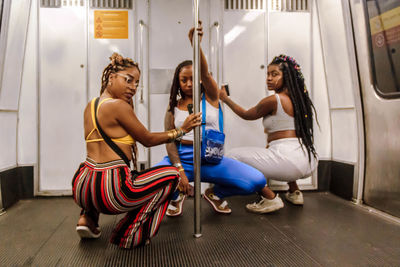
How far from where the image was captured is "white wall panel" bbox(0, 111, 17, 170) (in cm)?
271

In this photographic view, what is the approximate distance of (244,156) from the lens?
8.70ft

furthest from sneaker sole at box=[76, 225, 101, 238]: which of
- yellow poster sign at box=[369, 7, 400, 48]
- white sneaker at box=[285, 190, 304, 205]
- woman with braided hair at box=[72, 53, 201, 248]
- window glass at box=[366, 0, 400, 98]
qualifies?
yellow poster sign at box=[369, 7, 400, 48]

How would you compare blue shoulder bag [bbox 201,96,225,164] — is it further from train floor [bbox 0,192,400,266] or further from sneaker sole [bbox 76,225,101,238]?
sneaker sole [bbox 76,225,101,238]

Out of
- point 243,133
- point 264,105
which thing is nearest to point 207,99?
point 264,105

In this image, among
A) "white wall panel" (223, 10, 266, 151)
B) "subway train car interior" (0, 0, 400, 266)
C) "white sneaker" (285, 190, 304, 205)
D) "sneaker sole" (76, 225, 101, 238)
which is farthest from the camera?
"white wall panel" (223, 10, 266, 151)

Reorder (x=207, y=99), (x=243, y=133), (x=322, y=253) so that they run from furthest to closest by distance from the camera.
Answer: (x=243, y=133) → (x=207, y=99) → (x=322, y=253)

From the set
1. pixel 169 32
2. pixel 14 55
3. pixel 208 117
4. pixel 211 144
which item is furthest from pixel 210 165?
pixel 14 55

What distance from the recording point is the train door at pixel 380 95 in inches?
94.7

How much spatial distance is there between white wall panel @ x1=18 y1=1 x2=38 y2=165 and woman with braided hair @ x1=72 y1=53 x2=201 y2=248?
170cm

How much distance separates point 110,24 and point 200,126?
2060 millimetres

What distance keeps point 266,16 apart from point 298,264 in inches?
110

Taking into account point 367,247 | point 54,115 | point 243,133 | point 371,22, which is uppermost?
point 371,22

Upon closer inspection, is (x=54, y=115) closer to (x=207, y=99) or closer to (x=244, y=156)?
(x=207, y=99)

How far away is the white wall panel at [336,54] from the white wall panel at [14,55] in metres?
3.42
